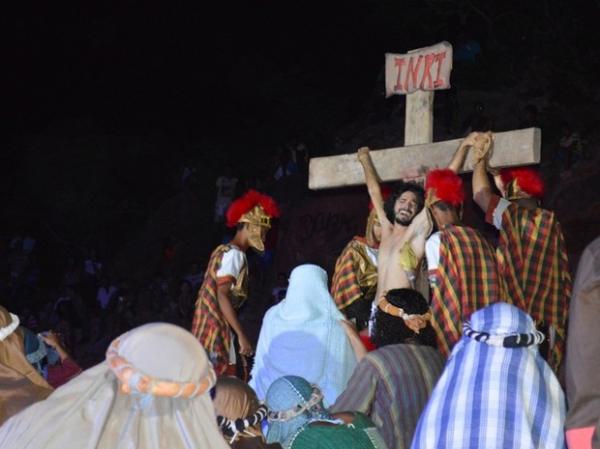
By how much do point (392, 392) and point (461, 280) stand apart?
1.61 m

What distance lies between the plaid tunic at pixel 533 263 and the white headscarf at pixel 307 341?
1026 mm

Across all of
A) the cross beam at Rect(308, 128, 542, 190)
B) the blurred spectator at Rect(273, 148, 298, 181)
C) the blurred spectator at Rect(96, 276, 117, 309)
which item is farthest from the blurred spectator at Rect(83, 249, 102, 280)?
the cross beam at Rect(308, 128, 542, 190)

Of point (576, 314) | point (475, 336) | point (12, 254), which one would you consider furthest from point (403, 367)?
point (12, 254)

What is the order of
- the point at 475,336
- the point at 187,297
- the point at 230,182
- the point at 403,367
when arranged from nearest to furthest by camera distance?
the point at 475,336 → the point at 403,367 → the point at 187,297 → the point at 230,182

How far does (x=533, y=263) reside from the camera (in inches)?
242

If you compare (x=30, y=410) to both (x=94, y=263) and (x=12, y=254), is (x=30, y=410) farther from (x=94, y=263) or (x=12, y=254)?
(x=12, y=254)

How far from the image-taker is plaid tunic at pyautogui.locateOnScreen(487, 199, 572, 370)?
20.1 feet

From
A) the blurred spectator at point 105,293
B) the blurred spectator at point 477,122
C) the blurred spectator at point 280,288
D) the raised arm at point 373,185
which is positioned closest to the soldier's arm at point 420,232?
the raised arm at point 373,185

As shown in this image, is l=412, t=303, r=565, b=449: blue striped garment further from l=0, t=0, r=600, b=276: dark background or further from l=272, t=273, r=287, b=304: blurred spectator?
l=0, t=0, r=600, b=276: dark background

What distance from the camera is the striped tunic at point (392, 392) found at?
4.41 meters

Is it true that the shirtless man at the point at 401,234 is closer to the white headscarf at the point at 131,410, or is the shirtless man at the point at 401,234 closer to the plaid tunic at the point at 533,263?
the plaid tunic at the point at 533,263

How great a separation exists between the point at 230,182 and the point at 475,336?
47.9ft

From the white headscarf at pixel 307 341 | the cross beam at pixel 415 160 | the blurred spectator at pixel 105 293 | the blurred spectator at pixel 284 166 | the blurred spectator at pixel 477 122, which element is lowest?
the blurred spectator at pixel 105 293

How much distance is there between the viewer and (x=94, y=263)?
1912 cm
